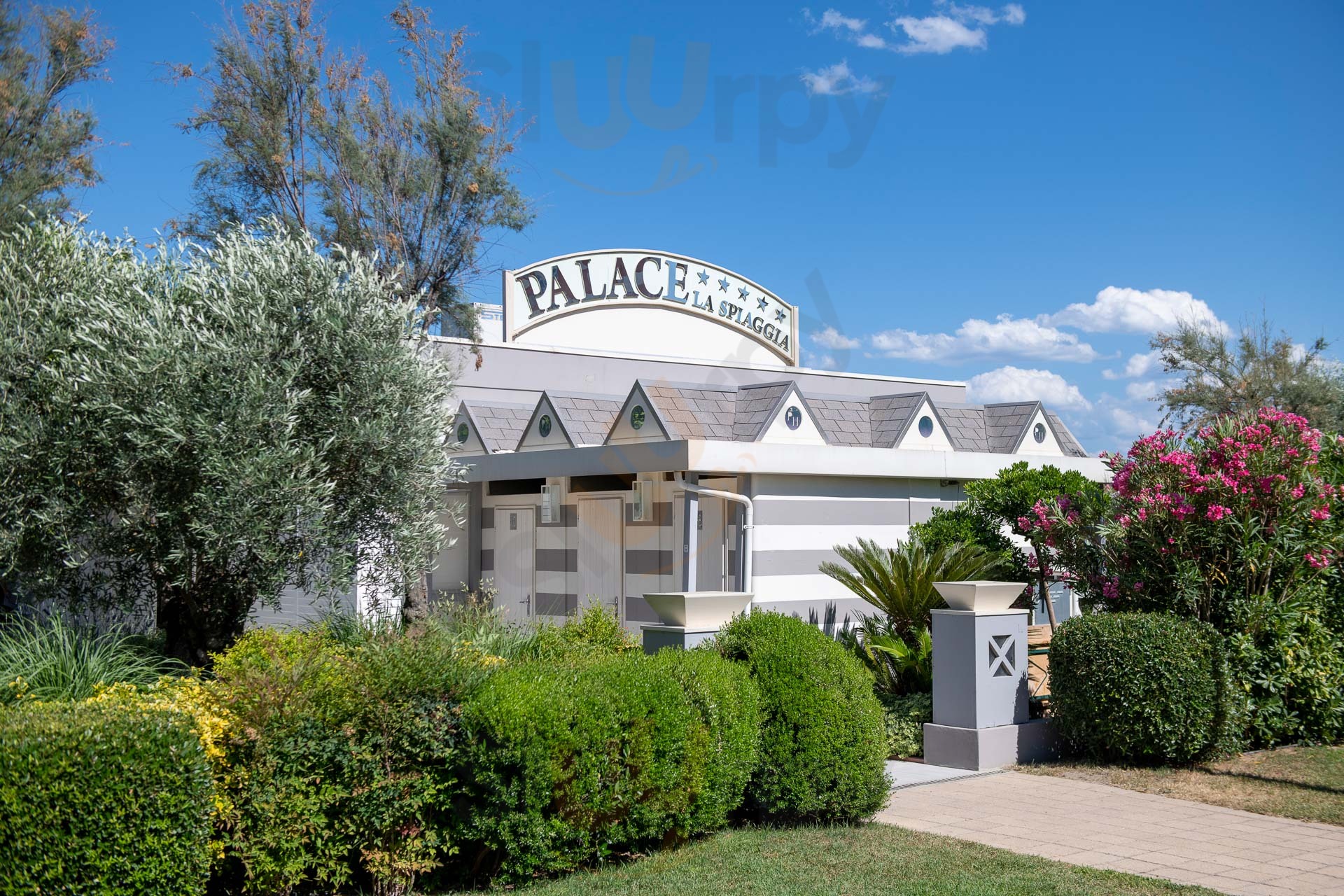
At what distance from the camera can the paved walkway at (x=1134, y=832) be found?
21.4 feet

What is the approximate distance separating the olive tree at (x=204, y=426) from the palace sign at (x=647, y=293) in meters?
12.8

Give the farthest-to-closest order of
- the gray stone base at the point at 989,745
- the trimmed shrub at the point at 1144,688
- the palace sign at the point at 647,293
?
1. the palace sign at the point at 647,293
2. the gray stone base at the point at 989,745
3. the trimmed shrub at the point at 1144,688

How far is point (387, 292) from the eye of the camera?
968 centimetres

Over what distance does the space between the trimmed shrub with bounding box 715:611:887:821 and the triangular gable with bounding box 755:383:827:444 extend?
6518 mm

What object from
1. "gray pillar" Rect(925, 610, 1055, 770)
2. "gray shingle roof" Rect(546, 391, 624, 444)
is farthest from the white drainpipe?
"gray shingle roof" Rect(546, 391, 624, 444)

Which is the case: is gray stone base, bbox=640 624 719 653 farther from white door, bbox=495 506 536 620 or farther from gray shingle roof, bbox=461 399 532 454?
gray shingle roof, bbox=461 399 532 454

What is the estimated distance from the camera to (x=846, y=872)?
648cm

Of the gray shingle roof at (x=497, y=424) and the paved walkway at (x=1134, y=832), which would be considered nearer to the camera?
the paved walkway at (x=1134, y=832)

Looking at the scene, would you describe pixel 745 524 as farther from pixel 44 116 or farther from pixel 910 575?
pixel 44 116

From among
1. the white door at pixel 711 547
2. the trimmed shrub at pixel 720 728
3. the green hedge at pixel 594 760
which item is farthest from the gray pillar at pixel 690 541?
the green hedge at pixel 594 760

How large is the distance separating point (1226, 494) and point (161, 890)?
911cm

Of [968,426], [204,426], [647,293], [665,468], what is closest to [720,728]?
[204,426]

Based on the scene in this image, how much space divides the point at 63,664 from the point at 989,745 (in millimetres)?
7405

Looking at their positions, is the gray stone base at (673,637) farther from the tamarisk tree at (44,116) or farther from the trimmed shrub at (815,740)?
the tamarisk tree at (44,116)
